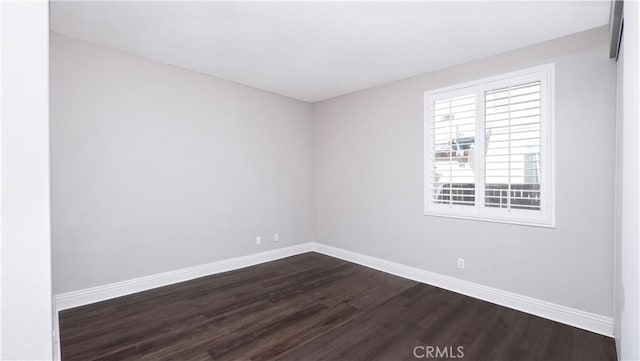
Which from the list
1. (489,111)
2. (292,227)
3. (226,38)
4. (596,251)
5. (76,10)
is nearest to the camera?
(76,10)

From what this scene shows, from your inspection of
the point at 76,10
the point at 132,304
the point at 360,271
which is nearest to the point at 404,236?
the point at 360,271

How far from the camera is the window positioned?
2.95 m

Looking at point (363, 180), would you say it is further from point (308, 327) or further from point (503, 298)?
point (308, 327)

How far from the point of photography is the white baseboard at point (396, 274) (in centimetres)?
274

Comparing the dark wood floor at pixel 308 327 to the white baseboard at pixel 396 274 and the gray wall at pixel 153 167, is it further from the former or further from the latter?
the gray wall at pixel 153 167

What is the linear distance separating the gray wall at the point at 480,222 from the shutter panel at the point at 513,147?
192mm

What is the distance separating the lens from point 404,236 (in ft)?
13.4

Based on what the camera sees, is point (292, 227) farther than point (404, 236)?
Yes

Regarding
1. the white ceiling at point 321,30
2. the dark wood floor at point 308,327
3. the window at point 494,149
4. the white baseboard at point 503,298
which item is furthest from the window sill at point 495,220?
the white ceiling at point 321,30

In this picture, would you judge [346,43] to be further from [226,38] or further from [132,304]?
[132,304]

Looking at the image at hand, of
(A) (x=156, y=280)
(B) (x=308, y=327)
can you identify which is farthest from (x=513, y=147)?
(A) (x=156, y=280)

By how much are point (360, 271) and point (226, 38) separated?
3.40 m

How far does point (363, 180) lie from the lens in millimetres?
4629

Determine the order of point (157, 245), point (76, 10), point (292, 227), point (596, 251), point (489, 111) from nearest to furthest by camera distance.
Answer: point (76, 10)
point (596, 251)
point (489, 111)
point (157, 245)
point (292, 227)
